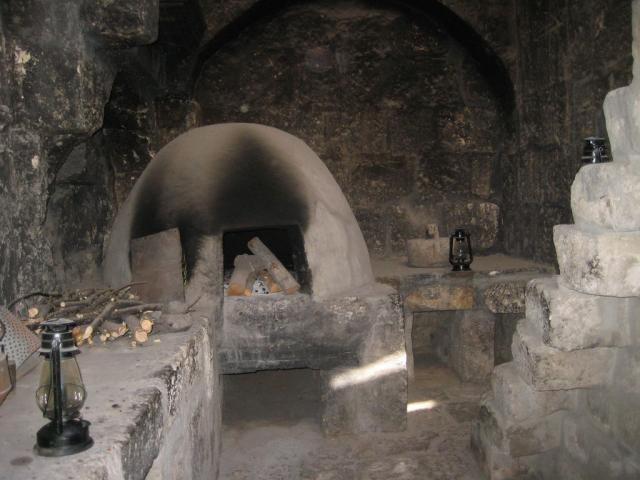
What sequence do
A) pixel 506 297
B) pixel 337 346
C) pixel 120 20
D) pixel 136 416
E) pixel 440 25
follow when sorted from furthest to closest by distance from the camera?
pixel 440 25
pixel 506 297
pixel 337 346
pixel 120 20
pixel 136 416

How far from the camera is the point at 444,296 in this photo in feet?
12.5

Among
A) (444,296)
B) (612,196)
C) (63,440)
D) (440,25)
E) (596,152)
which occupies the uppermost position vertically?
(440,25)

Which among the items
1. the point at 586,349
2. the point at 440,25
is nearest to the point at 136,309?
the point at 586,349

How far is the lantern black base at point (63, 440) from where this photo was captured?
4.15 ft

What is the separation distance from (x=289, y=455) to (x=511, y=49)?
3.25 metres

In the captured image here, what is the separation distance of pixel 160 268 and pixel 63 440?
62.4 inches

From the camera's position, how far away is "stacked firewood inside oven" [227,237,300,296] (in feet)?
9.79

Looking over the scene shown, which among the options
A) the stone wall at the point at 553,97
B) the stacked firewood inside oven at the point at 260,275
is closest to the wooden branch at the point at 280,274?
the stacked firewood inside oven at the point at 260,275

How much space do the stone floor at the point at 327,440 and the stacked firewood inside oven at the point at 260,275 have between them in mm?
778

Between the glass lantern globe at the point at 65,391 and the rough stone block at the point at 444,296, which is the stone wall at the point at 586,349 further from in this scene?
the glass lantern globe at the point at 65,391

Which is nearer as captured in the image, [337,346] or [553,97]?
[337,346]

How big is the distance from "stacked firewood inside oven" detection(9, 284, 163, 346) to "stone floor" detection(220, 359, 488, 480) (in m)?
0.89

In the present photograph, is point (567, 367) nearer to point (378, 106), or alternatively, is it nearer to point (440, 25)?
point (378, 106)

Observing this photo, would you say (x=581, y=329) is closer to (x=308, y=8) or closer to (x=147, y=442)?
(x=147, y=442)
